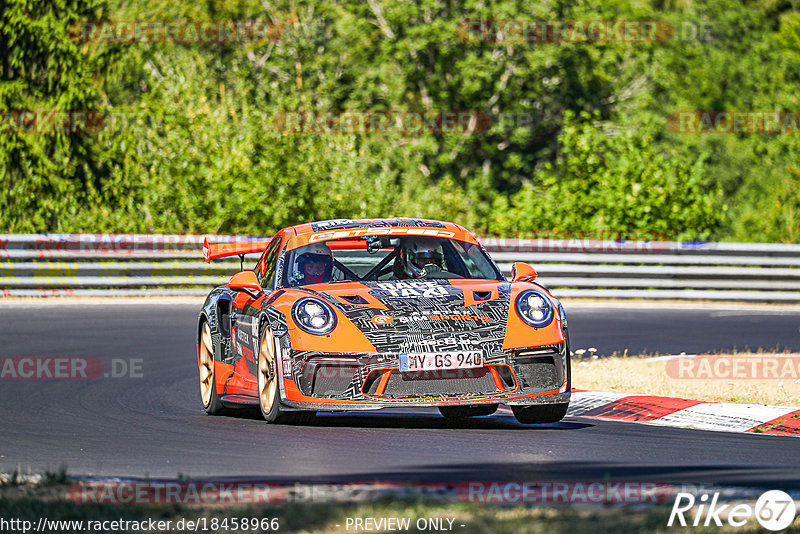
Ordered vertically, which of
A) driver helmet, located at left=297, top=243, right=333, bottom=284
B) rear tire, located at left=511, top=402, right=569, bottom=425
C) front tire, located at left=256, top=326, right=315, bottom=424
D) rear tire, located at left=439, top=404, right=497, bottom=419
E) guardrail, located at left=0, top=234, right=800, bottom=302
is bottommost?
guardrail, located at left=0, top=234, right=800, bottom=302

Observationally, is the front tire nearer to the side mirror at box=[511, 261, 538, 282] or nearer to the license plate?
the license plate

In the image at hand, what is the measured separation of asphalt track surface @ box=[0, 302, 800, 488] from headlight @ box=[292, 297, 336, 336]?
0.66 m

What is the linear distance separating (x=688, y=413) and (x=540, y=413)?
117cm

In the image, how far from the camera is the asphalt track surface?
735cm

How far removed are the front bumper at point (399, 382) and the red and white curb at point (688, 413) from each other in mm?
1204

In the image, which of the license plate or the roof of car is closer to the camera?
the license plate

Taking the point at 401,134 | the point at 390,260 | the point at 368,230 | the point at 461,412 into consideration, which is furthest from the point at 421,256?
the point at 401,134

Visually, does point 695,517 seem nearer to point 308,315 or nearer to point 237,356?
point 308,315

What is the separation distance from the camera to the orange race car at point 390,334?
895cm

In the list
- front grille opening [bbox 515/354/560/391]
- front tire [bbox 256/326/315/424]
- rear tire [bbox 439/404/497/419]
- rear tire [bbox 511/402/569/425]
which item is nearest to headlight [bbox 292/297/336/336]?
front tire [bbox 256/326/315/424]

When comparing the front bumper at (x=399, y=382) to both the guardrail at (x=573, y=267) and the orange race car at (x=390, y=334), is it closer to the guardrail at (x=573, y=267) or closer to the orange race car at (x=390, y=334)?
the orange race car at (x=390, y=334)

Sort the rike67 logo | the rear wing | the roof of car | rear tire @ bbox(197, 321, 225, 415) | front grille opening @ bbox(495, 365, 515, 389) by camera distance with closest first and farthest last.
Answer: the rike67 logo < front grille opening @ bbox(495, 365, 515, 389) < the roof of car < rear tire @ bbox(197, 321, 225, 415) < the rear wing

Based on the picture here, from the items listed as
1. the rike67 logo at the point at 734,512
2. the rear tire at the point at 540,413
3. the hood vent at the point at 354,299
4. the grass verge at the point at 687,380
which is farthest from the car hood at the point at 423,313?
the rike67 logo at the point at 734,512

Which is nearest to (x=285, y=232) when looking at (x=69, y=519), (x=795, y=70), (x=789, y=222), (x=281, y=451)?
(x=281, y=451)
